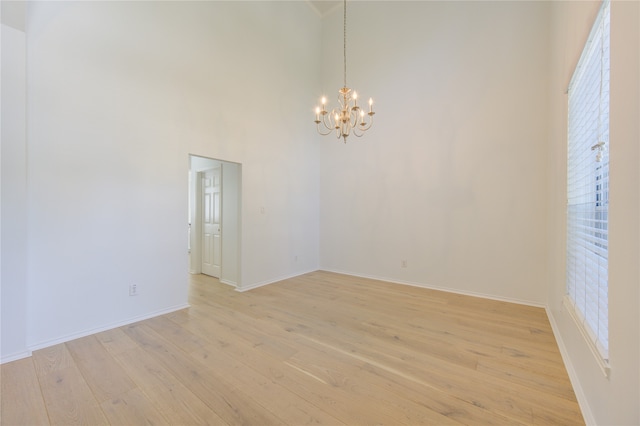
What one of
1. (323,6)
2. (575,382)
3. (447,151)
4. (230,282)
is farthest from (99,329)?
(323,6)

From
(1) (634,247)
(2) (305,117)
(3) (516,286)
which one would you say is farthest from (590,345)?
(2) (305,117)

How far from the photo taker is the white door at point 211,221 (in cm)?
496

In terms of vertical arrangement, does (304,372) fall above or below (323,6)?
below

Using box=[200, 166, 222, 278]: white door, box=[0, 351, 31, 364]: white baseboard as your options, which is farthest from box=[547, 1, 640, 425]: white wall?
box=[200, 166, 222, 278]: white door

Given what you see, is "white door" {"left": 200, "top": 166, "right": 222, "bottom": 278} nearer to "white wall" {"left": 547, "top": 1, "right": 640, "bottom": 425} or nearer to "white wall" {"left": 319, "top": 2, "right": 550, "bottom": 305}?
"white wall" {"left": 319, "top": 2, "right": 550, "bottom": 305}

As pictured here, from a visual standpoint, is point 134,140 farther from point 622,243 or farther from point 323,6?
point 323,6

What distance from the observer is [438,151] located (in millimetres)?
4305

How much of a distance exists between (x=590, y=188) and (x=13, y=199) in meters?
4.45

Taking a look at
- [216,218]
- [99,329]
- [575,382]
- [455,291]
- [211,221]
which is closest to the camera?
[575,382]

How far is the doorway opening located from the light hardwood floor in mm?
1373

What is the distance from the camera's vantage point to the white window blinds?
1.46 metres

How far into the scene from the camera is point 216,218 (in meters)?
5.03

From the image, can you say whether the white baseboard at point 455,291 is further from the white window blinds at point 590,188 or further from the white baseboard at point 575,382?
the white window blinds at point 590,188

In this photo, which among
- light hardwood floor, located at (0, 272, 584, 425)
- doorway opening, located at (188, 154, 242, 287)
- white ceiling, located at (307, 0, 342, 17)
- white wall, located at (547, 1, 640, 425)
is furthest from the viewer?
white ceiling, located at (307, 0, 342, 17)
